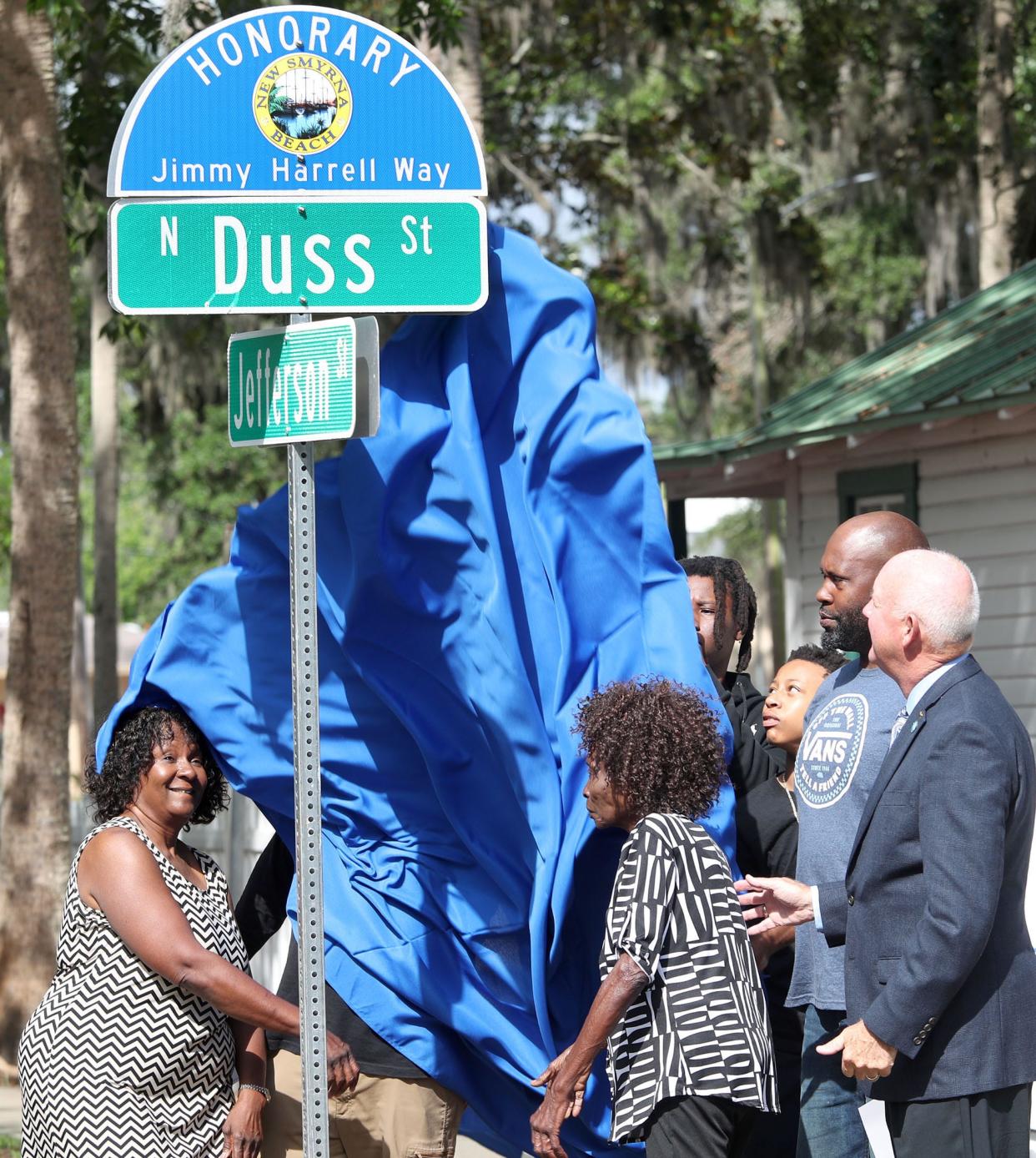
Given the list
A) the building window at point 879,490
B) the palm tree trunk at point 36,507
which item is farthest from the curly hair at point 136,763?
the building window at point 879,490

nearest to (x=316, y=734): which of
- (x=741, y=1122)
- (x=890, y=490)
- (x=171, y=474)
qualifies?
(x=741, y=1122)

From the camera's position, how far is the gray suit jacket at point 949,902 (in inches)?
132

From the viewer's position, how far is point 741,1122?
3682 mm

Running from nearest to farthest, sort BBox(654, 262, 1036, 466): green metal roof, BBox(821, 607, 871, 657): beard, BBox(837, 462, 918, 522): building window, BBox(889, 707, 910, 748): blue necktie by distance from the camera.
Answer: BBox(889, 707, 910, 748): blue necktie
BBox(821, 607, 871, 657): beard
BBox(654, 262, 1036, 466): green metal roof
BBox(837, 462, 918, 522): building window

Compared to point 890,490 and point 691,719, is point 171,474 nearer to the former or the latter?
point 890,490

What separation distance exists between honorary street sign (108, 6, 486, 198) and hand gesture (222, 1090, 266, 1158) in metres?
2.06

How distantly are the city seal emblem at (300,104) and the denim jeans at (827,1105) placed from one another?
2.46 m

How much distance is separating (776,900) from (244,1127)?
1350 millimetres

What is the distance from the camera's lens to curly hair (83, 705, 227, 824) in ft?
12.7

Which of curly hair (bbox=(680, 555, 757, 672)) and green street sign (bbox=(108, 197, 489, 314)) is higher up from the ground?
green street sign (bbox=(108, 197, 489, 314))

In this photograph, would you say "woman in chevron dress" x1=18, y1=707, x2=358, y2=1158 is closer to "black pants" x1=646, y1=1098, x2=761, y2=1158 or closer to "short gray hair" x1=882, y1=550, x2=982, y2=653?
"black pants" x1=646, y1=1098, x2=761, y2=1158

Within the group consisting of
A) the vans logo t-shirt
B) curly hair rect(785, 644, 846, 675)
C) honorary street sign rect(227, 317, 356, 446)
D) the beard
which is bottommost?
the vans logo t-shirt

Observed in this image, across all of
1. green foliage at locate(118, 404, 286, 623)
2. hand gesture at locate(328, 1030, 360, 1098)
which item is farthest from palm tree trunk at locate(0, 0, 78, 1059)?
green foliage at locate(118, 404, 286, 623)

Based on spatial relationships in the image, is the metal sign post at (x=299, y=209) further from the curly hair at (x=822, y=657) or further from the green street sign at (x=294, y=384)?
the curly hair at (x=822, y=657)
